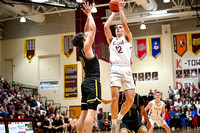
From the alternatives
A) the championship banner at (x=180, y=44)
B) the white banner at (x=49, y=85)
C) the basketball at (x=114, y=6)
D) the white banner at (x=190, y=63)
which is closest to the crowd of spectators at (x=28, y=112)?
the white banner at (x=49, y=85)

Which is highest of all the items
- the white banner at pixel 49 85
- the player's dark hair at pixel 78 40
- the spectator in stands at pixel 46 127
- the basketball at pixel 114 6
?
the basketball at pixel 114 6

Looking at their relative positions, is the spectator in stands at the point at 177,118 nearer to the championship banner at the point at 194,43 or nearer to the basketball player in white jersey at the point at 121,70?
the championship banner at the point at 194,43

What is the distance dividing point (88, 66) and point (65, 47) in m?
21.3

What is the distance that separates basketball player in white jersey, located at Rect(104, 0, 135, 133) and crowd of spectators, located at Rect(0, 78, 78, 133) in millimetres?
11036

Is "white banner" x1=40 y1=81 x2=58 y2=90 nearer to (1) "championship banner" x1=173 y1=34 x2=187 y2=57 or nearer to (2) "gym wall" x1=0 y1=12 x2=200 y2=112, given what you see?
(2) "gym wall" x1=0 y1=12 x2=200 y2=112

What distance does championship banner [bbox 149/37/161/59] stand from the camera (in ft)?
89.2

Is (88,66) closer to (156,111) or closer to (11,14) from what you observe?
(156,111)

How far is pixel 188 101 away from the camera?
72.9ft

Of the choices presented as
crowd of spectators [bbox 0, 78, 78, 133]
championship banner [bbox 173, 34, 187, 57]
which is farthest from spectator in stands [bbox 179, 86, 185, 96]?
crowd of spectators [bbox 0, 78, 78, 133]

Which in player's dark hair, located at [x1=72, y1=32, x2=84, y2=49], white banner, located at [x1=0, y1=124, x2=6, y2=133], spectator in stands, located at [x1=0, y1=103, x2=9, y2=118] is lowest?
spectator in stands, located at [x1=0, y1=103, x2=9, y2=118]

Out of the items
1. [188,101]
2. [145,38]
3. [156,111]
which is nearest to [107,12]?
[145,38]

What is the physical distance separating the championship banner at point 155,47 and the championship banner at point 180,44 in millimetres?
1459

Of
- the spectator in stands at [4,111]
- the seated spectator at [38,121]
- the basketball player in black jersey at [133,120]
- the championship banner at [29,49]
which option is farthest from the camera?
the championship banner at [29,49]

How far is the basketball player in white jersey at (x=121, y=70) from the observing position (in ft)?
20.2
